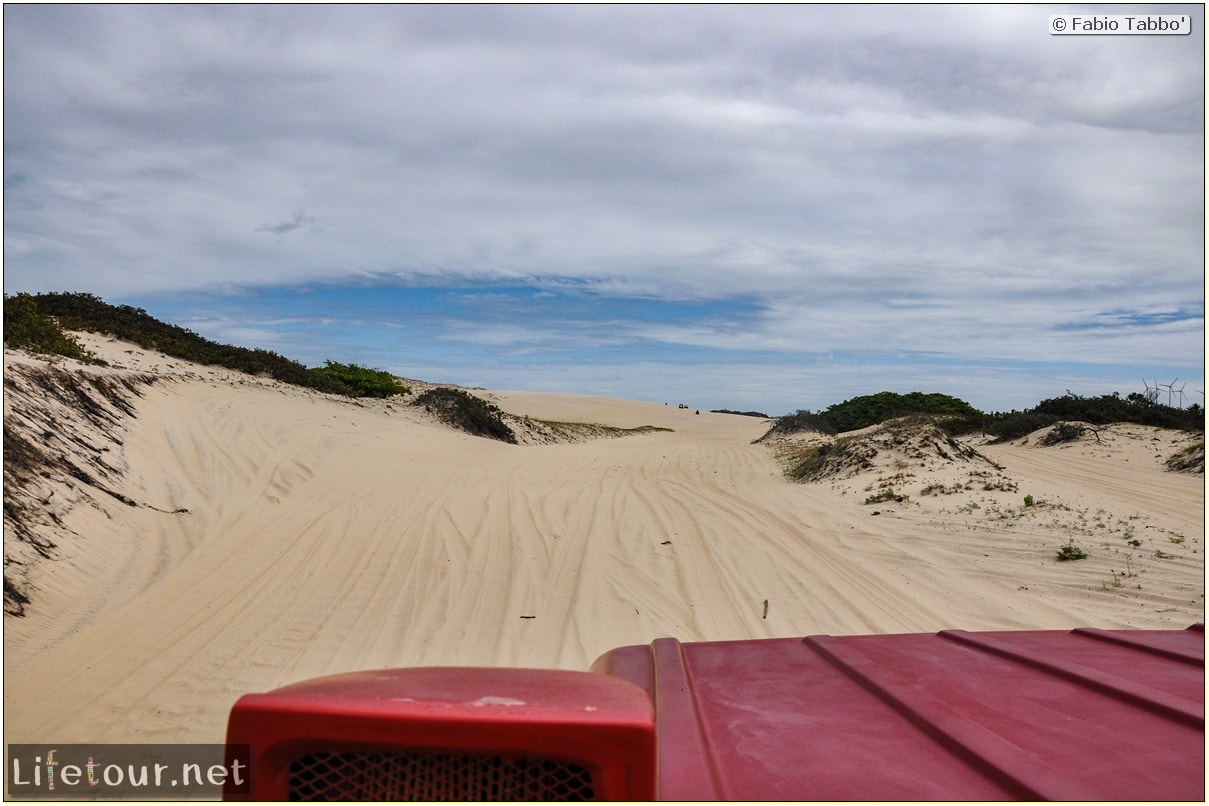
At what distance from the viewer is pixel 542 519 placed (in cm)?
1027

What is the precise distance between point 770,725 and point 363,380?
2681 centimetres

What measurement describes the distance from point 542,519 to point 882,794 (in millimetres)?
8730

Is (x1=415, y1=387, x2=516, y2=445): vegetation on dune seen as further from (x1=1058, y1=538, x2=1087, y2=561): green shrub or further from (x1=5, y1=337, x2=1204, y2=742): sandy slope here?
(x1=1058, y1=538, x2=1087, y2=561): green shrub

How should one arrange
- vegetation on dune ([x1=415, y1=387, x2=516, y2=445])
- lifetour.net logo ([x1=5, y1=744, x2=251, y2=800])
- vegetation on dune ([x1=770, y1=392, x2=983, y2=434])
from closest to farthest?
lifetour.net logo ([x1=5, y1=744, x2=251, y2=800]) → vegetation on dune ([x1=415, y1=387, x2=516, y2=445]) → vegetation on dune ([x1=770, y1=392, x2=983, y2=434])

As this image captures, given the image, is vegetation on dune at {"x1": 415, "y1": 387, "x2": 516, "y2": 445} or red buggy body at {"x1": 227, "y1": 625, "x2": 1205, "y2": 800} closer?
red buggy body at {"x1": 227, "y1": 625, "x2": 1205, "y2": 800}

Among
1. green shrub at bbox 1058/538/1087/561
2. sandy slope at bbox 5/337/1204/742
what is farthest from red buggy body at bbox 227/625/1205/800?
green shrub at bbox 1058/538/1087/561

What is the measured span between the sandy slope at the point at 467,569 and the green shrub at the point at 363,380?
12.1 meters

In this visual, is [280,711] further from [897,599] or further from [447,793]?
[897,599]

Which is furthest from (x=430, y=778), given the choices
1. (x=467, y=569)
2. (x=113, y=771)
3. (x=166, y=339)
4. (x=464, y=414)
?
(x=464, y=414)

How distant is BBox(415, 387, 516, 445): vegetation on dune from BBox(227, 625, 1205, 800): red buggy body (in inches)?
880

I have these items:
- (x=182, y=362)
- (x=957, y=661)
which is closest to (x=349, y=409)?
(x=182, y=362)

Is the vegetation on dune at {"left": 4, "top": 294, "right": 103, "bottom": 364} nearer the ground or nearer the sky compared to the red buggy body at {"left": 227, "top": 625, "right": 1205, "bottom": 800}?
nearer the sky

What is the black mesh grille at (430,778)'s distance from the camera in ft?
4.45

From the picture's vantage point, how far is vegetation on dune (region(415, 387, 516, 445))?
81.8 feet
